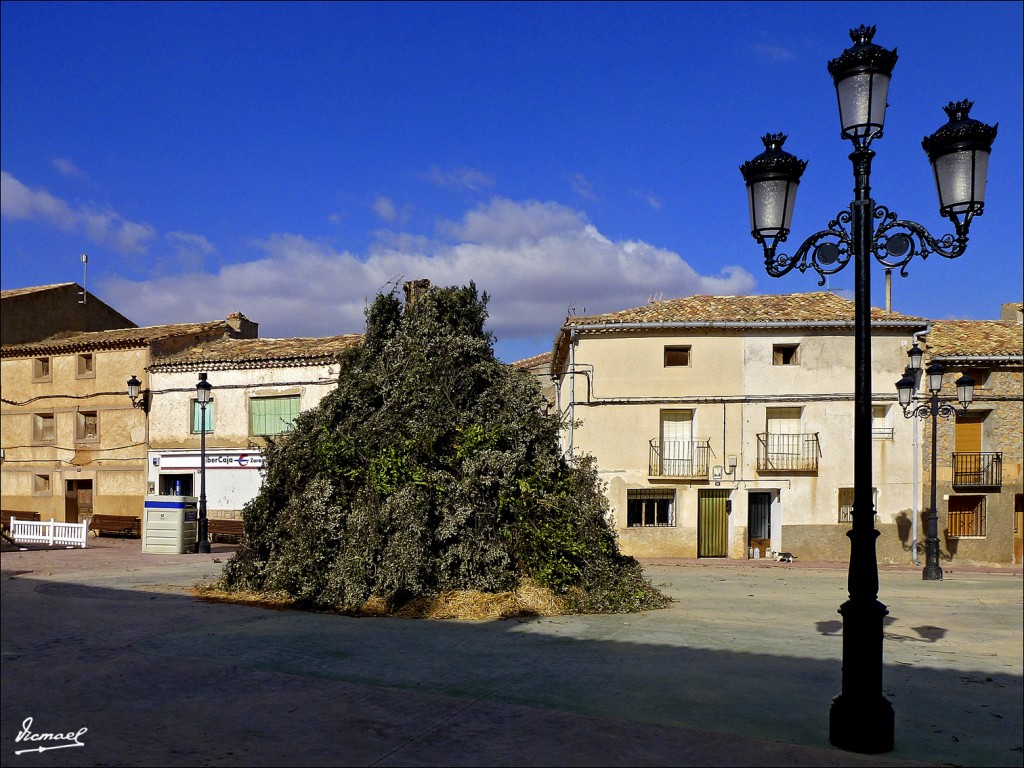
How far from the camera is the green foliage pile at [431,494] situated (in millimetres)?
12016

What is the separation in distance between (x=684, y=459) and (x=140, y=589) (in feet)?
50.8

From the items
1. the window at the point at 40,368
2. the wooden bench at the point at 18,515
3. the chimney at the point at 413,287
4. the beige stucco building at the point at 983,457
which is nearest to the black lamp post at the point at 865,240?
the chimney at the point at 413,287

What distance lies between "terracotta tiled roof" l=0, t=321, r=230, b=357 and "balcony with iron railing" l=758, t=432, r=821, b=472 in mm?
20455

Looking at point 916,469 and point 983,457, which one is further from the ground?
point 983,457

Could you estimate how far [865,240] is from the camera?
6.04 m

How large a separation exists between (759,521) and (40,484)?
1008 inches

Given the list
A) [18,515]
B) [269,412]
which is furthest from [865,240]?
[18,515]

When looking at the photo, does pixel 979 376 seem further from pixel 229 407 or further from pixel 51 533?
pixel 51 533

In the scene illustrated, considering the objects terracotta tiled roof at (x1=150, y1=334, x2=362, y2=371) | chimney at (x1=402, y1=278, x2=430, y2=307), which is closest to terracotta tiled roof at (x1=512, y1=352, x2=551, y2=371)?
terracotta tiled roof at (x1=150, y1=334, x2=362, y2=371)

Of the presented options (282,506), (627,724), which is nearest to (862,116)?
(627,724)

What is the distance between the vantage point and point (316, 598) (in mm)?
12141

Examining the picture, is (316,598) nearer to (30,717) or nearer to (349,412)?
(349,412)

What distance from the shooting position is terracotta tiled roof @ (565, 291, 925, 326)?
80.2ft

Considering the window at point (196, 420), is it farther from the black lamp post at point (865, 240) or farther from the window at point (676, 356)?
the black lamp post at point (865, 240)
